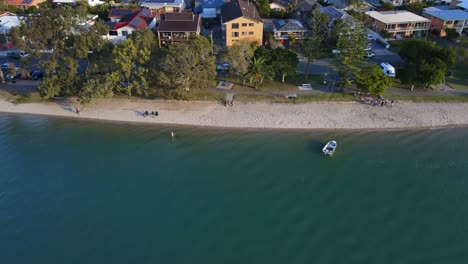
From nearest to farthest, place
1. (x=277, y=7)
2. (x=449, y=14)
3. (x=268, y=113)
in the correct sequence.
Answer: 1. (x=268, y=113)
2. (x=449, y=14)
3. (x=277, y=7)

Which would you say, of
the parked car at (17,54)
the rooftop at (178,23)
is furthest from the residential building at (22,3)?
the rooftop at (178,23)

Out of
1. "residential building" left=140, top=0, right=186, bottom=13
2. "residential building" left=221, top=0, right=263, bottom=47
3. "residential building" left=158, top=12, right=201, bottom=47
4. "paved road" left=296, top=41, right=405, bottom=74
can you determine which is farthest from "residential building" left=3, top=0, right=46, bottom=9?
"paved road" left=296, top=41, right=405, bottom=74

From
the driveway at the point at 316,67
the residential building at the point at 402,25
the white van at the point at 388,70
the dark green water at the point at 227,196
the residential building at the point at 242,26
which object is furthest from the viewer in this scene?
the residential building at the point at 402,25

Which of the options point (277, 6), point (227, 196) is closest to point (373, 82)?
point (227, 196)

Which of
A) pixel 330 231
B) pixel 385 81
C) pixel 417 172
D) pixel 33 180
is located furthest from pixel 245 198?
pixel 385 81

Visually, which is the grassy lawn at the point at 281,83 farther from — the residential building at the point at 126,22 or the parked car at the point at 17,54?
the parked car at the point at 17,54

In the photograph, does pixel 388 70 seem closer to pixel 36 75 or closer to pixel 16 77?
pixel 36 75

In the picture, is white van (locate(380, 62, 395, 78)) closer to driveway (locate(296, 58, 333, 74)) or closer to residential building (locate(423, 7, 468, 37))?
driveway (locate(296, 58, 333, 74))
